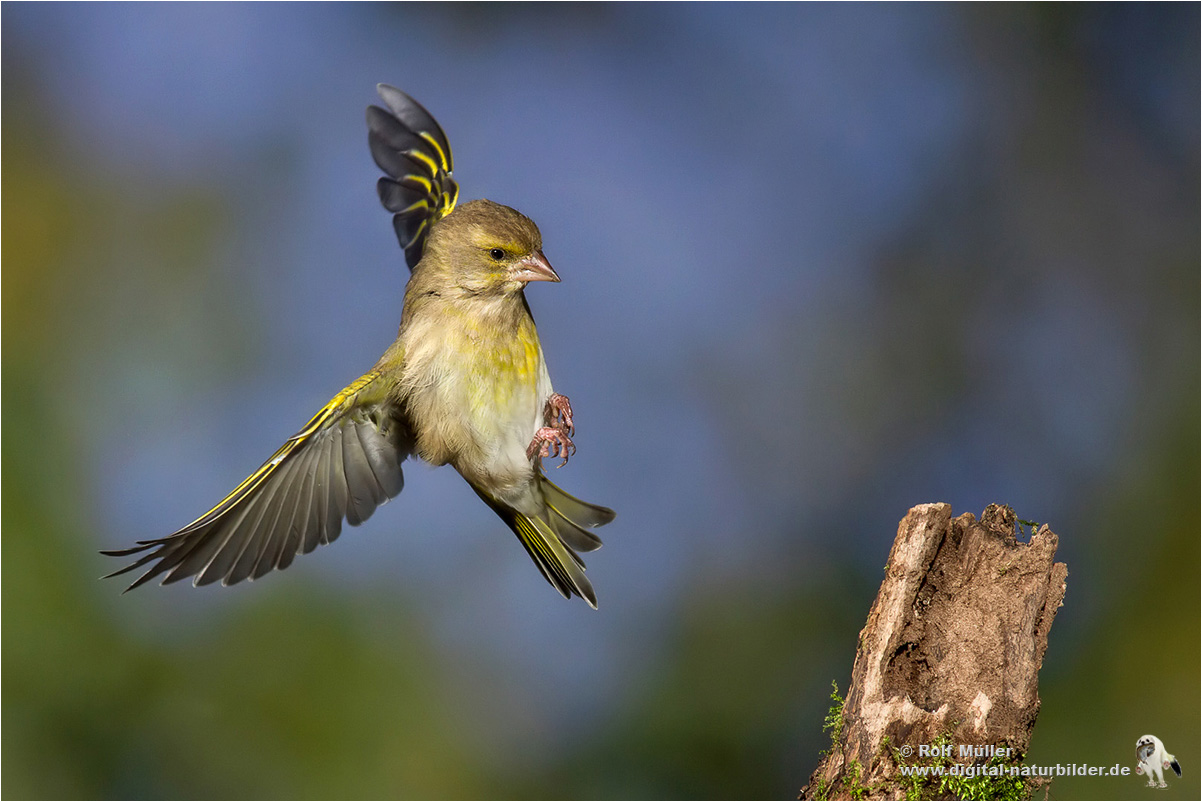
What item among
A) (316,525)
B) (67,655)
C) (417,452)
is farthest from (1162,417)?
(67,655)

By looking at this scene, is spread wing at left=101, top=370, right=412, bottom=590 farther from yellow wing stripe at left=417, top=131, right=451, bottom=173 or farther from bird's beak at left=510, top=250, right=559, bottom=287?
yellow wing stripe at left=417, top=131, right=451, bottom=173

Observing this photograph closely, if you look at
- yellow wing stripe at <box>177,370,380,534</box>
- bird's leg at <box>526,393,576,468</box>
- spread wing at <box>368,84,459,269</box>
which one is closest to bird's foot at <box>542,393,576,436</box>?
bird's leg at <box>526,393,576,468</box>

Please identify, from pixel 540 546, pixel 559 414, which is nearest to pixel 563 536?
pixel 540 546

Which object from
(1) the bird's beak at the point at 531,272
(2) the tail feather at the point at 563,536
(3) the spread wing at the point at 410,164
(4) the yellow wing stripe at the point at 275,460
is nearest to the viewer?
(4) the yellow wing stripe at the point at 275,460

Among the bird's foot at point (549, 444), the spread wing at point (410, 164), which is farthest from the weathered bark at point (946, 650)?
the spread wing at point (410, 164)

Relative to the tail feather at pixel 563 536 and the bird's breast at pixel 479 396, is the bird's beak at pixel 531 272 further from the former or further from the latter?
the tail feather at pixel 563 536

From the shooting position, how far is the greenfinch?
4.10 m

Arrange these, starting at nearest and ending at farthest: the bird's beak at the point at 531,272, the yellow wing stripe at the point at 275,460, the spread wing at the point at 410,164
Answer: the yellow wing stripe at the point at 275,460
the bird's beak at the point at 531,272
the spread wing at the point at 410,164

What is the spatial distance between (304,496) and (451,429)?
2.37 ft

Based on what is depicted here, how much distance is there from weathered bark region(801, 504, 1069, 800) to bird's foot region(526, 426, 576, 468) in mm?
1961

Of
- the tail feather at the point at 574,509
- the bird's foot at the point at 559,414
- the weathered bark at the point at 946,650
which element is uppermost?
the bird's foot at the point at 559,414

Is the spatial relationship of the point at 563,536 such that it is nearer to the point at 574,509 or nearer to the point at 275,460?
the point at 574,509

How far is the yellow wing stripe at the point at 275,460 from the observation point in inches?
147

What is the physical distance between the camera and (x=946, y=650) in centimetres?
293
